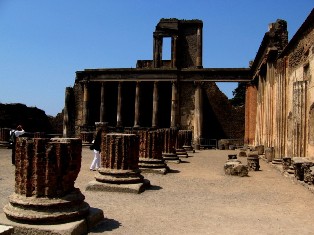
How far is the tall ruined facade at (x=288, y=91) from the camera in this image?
12.1 metres

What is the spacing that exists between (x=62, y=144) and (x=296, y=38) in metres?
11.1

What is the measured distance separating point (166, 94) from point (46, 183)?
88.8 ft

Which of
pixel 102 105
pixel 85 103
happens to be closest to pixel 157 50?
pixel 102 105

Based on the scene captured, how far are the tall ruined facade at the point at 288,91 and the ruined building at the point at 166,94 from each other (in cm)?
572

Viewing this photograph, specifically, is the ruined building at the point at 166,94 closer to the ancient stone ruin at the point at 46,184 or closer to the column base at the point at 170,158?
the column base at the point at 170,158

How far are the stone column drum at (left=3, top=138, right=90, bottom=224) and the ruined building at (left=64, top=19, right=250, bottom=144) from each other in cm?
2236

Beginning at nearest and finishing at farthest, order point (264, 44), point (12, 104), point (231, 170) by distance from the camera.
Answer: point (231, 170) < point (264, 44) < point (12, 104)

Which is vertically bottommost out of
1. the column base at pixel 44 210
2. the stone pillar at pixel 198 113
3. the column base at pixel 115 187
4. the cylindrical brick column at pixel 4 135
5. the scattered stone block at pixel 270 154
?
the column base at pixel 115 187

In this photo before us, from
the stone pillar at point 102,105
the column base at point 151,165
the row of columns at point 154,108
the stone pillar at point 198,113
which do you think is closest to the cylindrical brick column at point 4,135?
the row of columns at point 154,108

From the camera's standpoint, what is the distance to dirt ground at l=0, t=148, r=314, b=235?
4.98m

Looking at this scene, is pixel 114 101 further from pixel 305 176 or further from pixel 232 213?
pixel 232 213

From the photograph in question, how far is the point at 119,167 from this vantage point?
8.12m

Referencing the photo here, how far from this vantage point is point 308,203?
6809 mm

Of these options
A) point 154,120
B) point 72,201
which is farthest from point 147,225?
point 154,120
